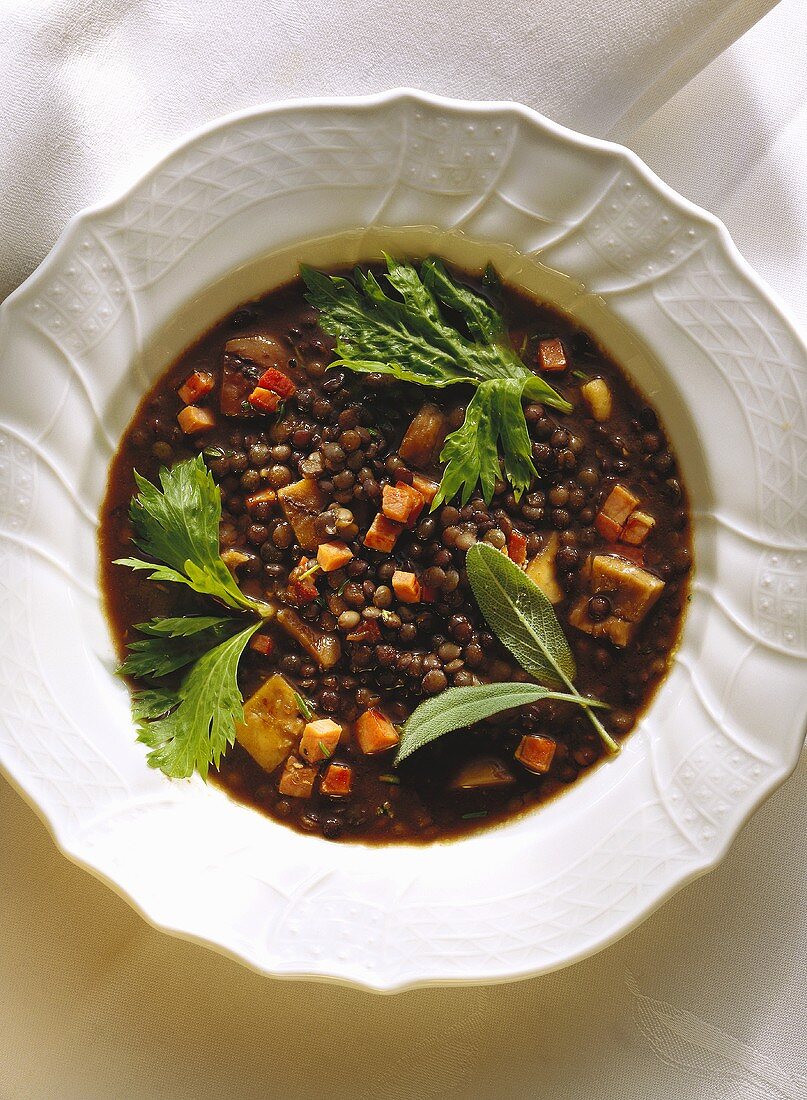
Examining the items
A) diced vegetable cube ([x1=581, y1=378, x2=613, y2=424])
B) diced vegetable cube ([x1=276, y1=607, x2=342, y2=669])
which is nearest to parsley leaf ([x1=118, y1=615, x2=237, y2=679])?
diced vegetable cube ([x1=276, y1=607, x2=342, y2=669])

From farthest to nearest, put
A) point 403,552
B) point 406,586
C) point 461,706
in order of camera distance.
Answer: point 403,552
point 406,586
point 461,706

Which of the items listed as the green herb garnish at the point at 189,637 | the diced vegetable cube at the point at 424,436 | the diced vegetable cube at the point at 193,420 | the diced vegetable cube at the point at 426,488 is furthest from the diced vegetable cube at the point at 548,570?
the diced vegetable cube at the point at 193,420

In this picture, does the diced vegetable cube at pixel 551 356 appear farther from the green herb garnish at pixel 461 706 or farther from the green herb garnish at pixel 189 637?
the green herb garnish at pixel 189 637

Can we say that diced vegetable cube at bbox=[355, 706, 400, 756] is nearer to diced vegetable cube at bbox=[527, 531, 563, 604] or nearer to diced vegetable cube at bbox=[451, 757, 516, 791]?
diced vegetable cube at bbox=[451, 757, 516, 791]

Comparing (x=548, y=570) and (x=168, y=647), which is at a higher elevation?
(x=548, y=570)

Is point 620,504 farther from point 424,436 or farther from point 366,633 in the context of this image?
point 366,633

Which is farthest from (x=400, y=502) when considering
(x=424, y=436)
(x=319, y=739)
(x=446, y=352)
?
(x=319, y=739)

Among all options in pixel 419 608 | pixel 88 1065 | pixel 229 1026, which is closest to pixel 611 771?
pixel 419 608
